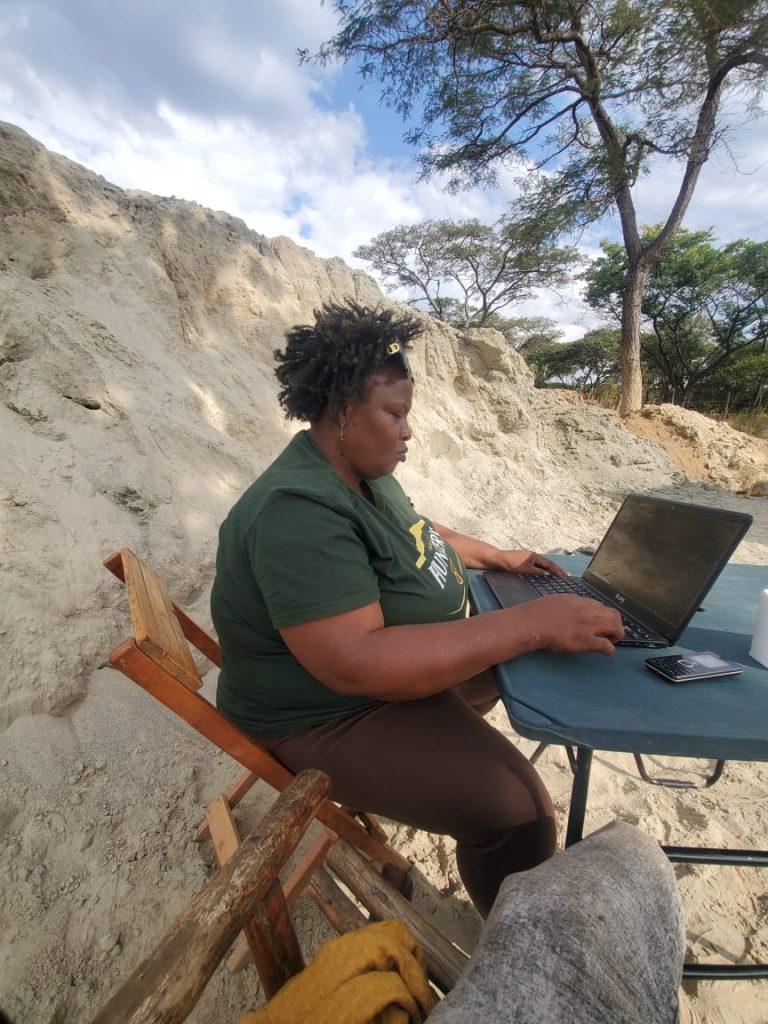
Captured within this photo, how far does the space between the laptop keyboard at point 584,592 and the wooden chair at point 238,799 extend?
0.80 meters

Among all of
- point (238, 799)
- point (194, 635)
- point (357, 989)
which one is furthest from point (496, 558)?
point (357, 989)

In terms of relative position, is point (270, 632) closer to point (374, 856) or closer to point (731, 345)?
point (374, 856)

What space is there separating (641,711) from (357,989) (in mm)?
692

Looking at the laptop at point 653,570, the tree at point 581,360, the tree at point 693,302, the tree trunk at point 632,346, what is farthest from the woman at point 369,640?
the tree at point 581,360

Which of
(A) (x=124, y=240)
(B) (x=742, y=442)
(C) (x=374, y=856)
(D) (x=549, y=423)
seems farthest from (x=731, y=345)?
(C) (x=374, y=856)

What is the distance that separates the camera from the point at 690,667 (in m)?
1.11

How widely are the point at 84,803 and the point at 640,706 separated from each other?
1714 millimetres

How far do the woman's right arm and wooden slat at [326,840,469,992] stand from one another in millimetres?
487

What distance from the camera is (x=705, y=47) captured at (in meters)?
7.28

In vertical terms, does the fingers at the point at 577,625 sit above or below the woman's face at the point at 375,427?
below

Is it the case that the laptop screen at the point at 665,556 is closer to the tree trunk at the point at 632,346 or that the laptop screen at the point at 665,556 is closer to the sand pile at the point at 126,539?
the sand pile at the point at 126,539

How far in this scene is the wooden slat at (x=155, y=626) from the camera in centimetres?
92

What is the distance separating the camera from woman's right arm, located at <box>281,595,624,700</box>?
38.1 inches

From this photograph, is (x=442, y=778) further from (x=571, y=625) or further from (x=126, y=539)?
(x=126, y=539)
